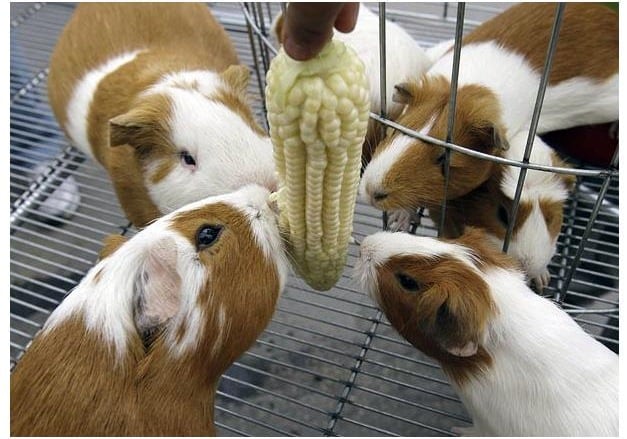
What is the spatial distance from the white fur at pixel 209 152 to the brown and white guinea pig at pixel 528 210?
39 cm

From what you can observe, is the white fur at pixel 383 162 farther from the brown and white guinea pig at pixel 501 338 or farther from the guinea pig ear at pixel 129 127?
the guinea pig ear at pixel 129 127

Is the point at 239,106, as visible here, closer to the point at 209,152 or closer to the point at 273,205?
the point at 209,152

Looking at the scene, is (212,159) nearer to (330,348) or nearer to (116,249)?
(116,249)

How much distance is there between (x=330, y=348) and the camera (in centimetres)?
139

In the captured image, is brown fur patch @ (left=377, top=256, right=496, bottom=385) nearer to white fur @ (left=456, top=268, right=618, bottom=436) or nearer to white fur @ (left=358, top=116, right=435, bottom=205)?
white fur @ (left=456, top=268, right=618, bottom=436)

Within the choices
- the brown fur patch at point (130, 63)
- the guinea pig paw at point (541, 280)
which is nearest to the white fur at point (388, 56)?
the brown fur patch at point (130, 63)

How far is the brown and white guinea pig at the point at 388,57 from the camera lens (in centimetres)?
140

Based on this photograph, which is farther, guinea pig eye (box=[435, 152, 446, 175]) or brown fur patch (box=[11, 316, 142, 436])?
guinea pig eye (box=[435, 152, 446, 175])

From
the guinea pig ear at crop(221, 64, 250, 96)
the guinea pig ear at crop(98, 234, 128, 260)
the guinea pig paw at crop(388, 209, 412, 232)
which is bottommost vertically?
the guinea pig paw at crop(388, 209, 412, 232)

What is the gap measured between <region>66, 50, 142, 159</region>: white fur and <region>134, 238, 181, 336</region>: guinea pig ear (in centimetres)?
77

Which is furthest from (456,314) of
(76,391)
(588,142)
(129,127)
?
(588,142)

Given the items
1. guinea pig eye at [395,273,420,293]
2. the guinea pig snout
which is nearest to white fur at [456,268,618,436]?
guinea pig eye at [395,273,420,293]

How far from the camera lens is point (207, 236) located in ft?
3.00

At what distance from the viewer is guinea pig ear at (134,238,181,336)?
0.87 metres
